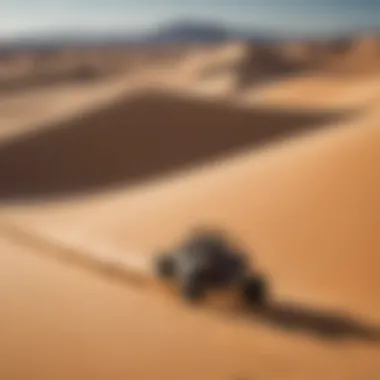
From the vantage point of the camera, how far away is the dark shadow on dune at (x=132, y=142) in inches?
392

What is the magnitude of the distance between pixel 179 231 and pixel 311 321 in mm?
2291

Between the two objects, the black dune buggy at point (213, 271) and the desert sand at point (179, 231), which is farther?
the black dune buggy at point (213, 271)

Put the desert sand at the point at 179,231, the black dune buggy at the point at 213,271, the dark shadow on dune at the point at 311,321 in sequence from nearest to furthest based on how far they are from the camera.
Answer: the desert sand at the point at 179,231
the dark shadow on dune at the point at 311,321
the black dune buggy at the point at 213,271

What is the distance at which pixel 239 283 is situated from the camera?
471 cm

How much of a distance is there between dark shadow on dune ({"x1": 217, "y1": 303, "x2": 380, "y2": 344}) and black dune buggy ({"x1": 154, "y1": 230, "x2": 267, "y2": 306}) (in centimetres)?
14

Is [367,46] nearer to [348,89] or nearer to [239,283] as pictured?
[348,89]

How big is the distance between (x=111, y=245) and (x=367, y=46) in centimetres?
2401

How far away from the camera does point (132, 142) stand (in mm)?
11352

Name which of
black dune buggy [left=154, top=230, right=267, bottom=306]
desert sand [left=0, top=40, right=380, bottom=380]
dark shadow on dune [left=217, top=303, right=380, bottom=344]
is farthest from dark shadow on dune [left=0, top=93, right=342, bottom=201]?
dark shadow on dune [left=217, top=303, right=380, bottom=344]

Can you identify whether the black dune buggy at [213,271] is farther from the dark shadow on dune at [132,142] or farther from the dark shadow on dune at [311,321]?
the dark shadow on dune at [132,142]

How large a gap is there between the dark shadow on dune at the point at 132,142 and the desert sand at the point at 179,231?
0.11 ft

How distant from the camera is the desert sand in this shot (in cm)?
381

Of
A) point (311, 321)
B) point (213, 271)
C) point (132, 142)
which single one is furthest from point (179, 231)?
point (132, 142)

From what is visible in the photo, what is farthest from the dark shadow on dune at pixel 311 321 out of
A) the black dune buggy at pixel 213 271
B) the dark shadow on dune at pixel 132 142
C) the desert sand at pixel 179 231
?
the dark shadow on dune at pixel 132 142
